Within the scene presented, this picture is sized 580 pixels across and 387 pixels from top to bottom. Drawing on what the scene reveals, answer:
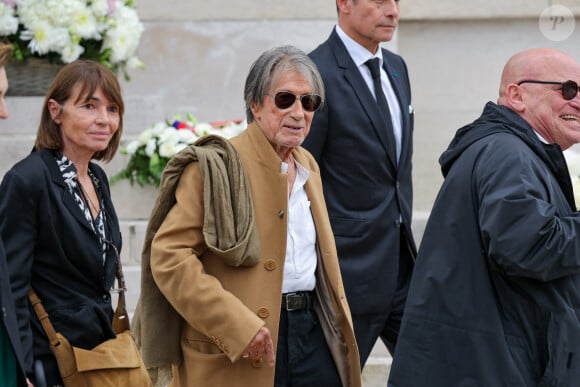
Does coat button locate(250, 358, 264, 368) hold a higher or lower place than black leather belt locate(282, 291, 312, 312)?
lower

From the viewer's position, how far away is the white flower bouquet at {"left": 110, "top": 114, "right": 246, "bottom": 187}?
294 inches

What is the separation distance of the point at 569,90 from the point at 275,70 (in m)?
1.17

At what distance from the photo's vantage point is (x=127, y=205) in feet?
25.5

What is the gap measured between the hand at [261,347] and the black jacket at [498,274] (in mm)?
465

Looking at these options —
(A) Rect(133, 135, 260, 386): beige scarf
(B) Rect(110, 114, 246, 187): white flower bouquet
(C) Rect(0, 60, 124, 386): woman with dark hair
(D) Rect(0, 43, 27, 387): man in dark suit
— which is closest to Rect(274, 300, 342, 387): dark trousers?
(A) Rect(133, 135, 260, 386): beige scarf

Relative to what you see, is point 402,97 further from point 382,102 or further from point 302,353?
point 302,353

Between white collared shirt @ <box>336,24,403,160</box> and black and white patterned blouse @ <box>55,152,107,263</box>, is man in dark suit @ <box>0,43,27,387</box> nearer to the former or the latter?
black and white patterned blouse @ <box>55,152,107,263</box>

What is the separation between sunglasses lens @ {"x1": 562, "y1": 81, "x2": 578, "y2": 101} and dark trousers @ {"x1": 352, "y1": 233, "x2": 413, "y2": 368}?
165 cm

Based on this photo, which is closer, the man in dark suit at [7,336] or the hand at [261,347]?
the man in dark suit at [7,336]

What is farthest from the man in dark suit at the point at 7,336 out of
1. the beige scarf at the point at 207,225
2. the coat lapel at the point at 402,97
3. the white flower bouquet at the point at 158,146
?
the white flower bouquet at the point at 158,146

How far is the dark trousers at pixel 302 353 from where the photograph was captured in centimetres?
500

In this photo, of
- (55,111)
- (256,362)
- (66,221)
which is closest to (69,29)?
(55,111)

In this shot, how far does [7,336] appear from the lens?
398 centimetres

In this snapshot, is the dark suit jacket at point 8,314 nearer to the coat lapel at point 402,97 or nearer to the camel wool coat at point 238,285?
the camel wool coat at point 238,285
